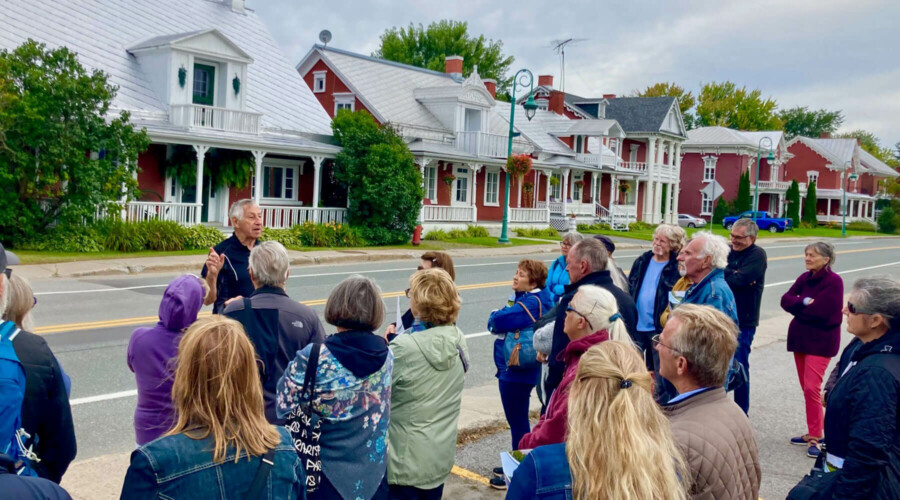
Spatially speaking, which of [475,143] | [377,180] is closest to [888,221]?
[475,143]

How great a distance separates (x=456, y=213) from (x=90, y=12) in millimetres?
17274

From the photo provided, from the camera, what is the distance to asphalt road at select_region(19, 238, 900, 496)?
7227 millimetres

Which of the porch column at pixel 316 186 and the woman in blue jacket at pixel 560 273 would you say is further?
the porch column at pixel 316 186

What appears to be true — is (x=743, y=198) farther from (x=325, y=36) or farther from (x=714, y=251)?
(x=714, y=251)

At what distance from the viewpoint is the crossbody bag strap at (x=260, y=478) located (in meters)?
2.64

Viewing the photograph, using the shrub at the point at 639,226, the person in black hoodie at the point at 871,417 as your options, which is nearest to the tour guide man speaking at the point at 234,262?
the person in black hoodie at the point at 871,417

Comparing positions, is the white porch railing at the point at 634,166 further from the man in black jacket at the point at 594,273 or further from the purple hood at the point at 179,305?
the purple hood at the point at 179,305

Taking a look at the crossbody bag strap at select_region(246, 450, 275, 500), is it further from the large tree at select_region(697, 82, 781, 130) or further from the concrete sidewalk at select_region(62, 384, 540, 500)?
the large tree at select_region(697, 82, 781, 130)

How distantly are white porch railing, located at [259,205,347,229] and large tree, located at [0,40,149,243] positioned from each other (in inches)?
258

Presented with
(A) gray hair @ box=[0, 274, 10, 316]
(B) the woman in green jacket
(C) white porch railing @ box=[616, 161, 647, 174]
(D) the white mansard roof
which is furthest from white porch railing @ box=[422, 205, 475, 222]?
(A) gray hair @ box=[0, 274, 10, 316]

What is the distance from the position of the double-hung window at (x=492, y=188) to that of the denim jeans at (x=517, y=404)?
1438 inches

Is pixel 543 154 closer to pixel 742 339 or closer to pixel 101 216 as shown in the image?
pixel 101 216

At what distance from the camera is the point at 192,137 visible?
2530cm

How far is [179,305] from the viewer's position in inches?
161
